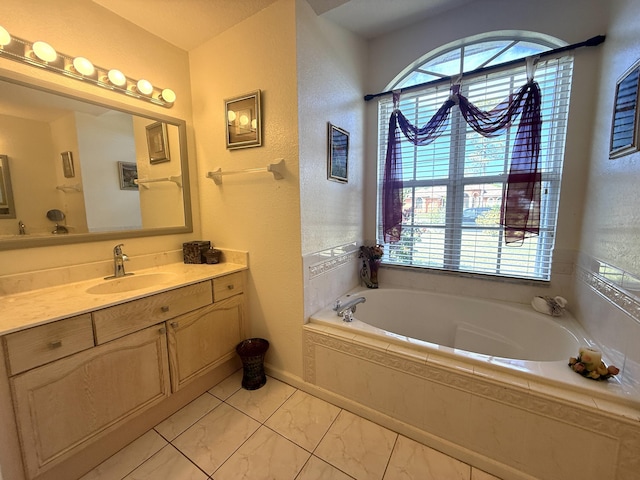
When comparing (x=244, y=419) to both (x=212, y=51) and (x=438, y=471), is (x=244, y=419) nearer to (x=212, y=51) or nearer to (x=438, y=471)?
(x=438, y=471)

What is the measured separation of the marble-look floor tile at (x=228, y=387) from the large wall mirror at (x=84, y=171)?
1163mm

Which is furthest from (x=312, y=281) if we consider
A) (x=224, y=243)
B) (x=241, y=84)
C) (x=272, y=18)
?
(x=272, y=18)

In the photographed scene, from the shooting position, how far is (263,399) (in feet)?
5.51

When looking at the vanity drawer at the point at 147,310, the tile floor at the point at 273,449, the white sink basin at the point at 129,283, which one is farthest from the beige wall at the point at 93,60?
the tile floor at the point at 273,449

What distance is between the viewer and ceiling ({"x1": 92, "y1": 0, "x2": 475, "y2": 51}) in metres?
1.56

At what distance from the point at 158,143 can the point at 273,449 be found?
2.06 m

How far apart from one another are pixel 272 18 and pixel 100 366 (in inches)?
82.3

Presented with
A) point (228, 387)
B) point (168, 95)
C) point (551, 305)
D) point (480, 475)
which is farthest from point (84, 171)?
point (551, 305)

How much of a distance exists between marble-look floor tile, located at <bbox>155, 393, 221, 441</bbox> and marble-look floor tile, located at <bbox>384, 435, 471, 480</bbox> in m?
1.08

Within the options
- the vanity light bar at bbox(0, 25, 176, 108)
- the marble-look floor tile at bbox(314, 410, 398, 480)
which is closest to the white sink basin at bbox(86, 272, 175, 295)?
the vanity light bar at bbox(0, 25, 176, 108)

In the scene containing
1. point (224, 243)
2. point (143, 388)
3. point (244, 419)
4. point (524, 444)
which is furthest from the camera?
point (224, 243)

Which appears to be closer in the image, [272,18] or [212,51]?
[272,18]

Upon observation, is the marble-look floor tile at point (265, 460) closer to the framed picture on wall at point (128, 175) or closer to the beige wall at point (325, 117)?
the beige wall at point (325, 117)

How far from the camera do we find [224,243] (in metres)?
2.02
